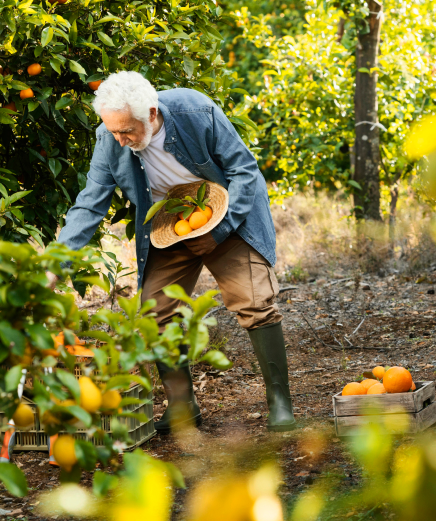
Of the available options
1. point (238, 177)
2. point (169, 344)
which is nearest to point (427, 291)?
point (238, 177)

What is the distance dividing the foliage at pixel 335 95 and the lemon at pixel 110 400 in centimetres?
616

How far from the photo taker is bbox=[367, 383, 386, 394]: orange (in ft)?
8.18

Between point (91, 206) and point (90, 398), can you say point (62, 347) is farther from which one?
point (91, 206)

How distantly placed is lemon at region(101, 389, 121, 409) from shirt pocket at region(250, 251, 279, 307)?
1685 mm

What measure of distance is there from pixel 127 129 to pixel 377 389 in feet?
4.54

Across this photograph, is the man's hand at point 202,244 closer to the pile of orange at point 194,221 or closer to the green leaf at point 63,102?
the pile of orange at point 194,221

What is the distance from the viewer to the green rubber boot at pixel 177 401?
9.48 ft

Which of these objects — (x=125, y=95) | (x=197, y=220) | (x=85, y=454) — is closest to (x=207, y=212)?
(x=197, y=220)

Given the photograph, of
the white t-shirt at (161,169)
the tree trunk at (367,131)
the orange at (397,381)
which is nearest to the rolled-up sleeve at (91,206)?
the white t-shirt at (161,169)

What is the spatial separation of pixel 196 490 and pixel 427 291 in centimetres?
360

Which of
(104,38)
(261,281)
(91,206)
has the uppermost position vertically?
(104,38)

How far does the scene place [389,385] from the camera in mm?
2471

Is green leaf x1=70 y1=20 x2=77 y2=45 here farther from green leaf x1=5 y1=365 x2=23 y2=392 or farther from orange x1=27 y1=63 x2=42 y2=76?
green leaf x1=5 y1=365 x2=23 y2=392

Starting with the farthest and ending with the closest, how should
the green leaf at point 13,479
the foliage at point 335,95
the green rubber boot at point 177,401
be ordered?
the foliage at point 335,95 → the green rubber boot at point 177,401 → the green leaf at point 13,479
